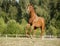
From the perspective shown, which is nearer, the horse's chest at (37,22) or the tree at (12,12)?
the horse's chest at (37,22)

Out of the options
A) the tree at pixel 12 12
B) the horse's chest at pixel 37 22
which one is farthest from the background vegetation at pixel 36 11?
the horse's chest at pixel 37 22

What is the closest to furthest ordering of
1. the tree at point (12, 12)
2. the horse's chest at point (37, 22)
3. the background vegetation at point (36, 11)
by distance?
the horse's chest at point (37, 22)
the background vegetation at point (36, 11)
the tree at point (12, 12)

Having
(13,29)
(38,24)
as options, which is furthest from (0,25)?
(38,24)

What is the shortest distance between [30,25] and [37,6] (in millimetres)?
17501

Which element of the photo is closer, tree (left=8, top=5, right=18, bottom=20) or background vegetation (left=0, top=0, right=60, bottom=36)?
background vegetation (left=0, top=0, right=60, bottom=36)

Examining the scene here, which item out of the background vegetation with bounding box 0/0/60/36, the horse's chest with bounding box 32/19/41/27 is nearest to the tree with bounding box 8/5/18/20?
the background vegetation with bounding box 0/0/60/36

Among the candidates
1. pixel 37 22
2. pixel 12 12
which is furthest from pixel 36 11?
pixel 37 22

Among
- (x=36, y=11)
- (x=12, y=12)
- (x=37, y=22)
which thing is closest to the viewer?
(x=37, y=22)

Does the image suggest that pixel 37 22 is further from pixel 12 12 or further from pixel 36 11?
pixel 12 12

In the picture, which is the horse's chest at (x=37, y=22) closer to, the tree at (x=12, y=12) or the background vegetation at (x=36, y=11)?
the background vegetation at (x=36, y=11)

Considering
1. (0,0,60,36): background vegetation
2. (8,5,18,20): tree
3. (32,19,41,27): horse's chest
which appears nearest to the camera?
(32,19,41,27): horse's chest

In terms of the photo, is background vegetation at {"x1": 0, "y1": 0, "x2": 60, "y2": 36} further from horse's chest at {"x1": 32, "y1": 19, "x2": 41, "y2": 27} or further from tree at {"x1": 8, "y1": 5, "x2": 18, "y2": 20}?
horse's chest at {"x1": 32, "y1": 19, "x2": 41, "y2": 27}

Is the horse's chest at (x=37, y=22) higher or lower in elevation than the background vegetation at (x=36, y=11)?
higher

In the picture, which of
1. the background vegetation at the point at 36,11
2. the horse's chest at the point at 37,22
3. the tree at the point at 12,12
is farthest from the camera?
the tree at the point at 12,12
